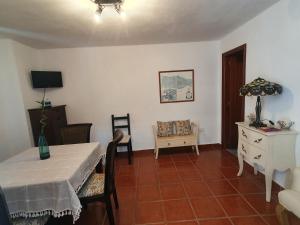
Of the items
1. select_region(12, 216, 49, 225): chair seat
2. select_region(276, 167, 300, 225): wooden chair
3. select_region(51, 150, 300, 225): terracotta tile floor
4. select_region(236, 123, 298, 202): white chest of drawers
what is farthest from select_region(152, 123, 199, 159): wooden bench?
select_region(12, 216, 49, 225): chair seat

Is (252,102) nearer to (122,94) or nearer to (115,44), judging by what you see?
(122,94)

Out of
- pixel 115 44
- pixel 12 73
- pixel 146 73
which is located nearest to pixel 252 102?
pixel 146 73

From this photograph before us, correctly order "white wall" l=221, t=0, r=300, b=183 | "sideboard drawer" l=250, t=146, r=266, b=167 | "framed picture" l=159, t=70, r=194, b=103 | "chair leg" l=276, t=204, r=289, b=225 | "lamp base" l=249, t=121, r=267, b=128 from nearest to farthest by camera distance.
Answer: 1. "chair leg" l=276, t=204, r=289, b=225
2. "white wall" l=221, t=0, r=300, b=183
3. "sideboard drawer" l=250, t=146, r=266, b=167
4. "lamp base" l=249, t=121, r=267, b=128
5. "framed picture" l=159, t=70, r=194, b=103

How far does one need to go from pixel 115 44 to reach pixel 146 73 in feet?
2.85

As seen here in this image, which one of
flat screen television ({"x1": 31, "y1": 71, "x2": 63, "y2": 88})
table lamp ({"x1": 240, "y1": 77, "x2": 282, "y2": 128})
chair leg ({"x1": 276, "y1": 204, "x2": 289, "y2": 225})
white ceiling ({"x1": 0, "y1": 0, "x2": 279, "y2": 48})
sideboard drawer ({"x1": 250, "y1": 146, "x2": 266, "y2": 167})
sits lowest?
chair leg ({"x1": 276, "y1": 204, "x2": 289, "y2": 225})

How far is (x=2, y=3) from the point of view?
74.0 inches

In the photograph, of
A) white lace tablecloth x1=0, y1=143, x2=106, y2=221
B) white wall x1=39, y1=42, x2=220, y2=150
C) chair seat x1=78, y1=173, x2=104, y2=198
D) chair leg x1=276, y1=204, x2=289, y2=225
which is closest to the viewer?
white lace tablecloth x1=0, y1=143, x2=106, y2=221

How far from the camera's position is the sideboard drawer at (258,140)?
2164 millimetres

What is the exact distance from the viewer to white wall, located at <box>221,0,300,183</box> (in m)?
2.09

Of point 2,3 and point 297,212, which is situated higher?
point 2,3

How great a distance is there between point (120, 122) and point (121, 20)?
88.2 inches

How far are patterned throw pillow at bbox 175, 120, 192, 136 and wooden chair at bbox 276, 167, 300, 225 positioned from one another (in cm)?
232

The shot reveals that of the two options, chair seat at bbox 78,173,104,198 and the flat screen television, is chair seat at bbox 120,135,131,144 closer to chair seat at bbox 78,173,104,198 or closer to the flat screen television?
chair seat at bbox 78,173,104,198

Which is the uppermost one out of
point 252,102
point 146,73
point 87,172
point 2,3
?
point 2,3
